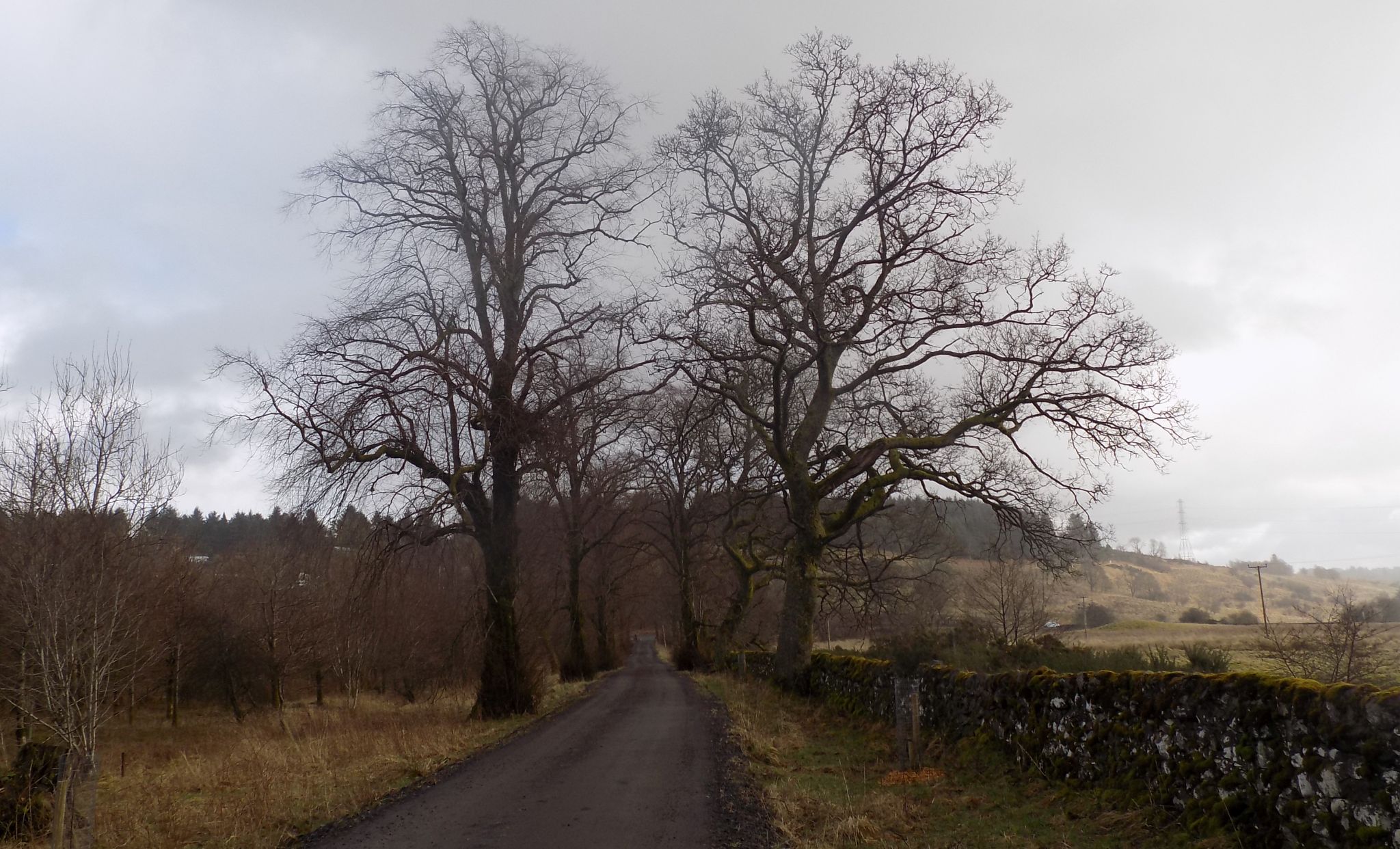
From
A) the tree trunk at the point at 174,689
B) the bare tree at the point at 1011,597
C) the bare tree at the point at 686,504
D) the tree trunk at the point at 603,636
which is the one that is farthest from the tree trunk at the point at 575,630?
the bare tree at the point at 1011,597

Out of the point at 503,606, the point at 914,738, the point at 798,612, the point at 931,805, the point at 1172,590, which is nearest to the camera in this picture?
the point at 931,805

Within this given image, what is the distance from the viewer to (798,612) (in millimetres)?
19516

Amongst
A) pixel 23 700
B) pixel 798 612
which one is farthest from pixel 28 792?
pixel 798 612

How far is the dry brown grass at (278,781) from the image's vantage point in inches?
316

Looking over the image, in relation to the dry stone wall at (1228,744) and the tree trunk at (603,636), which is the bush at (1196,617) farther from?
the dry stone wall at (1228,744)

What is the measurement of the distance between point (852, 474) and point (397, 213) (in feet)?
39.5

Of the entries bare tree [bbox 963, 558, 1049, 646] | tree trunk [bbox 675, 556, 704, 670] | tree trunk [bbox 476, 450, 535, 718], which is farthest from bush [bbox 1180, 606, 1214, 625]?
tree trunk [bbox 476, 450, 535, 718]

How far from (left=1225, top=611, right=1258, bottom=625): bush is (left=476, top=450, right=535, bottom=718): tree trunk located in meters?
43.4

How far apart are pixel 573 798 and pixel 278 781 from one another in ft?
13.7

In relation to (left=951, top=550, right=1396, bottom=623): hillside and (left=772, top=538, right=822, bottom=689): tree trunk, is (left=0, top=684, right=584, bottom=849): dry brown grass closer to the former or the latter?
(left=772, top=538, right=822, bottom=689): tree trunk

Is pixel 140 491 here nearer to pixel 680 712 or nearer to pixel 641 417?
pixel 641 417

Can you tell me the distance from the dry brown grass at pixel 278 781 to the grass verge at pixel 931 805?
185 inches

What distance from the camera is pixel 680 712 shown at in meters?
18.0

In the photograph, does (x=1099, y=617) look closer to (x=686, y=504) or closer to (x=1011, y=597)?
(x=686, y=504)
